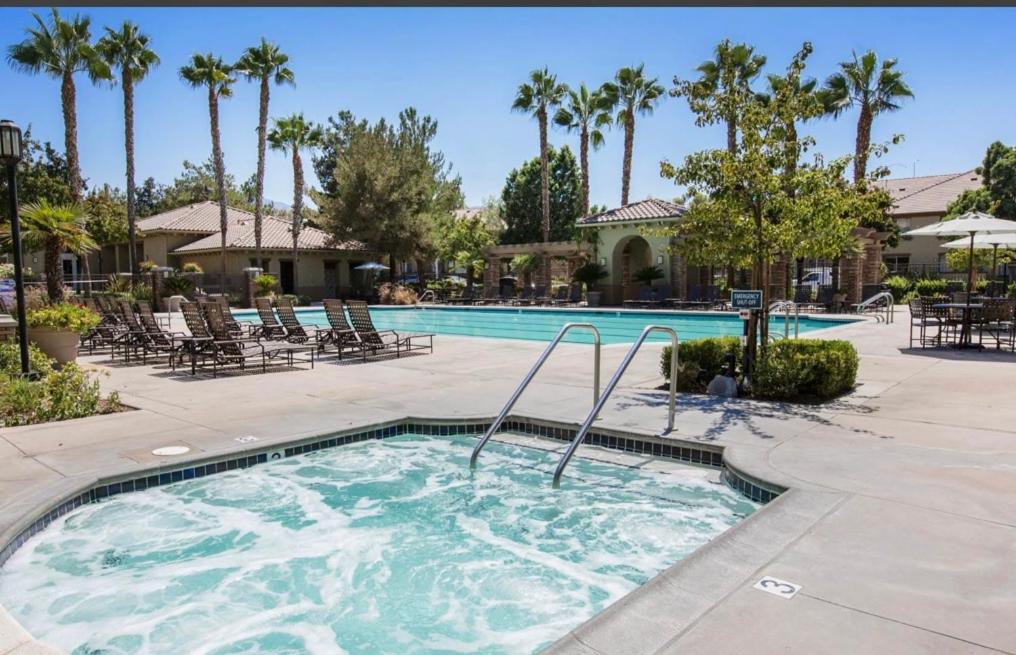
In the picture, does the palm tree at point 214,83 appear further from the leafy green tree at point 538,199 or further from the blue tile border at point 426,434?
the blue tile border at point 426,434

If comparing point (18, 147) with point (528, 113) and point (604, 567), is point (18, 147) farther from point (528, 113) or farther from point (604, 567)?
point (528, 113)

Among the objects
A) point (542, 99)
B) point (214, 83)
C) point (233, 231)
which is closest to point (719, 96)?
point (542, 99)

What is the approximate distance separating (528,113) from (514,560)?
35.0 metres

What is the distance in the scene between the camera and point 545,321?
24.9 metres

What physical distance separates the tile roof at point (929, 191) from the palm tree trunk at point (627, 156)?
1538cm

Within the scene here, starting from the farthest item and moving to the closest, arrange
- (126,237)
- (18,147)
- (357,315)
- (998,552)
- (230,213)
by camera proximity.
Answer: (230,213) < (126,237) < (357,315) < (18,147) < (998,552)

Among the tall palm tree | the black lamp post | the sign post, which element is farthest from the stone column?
the sign post

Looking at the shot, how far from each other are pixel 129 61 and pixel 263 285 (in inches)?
443

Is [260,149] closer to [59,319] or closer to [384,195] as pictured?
[384,195]

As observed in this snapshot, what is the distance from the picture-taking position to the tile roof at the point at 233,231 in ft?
118

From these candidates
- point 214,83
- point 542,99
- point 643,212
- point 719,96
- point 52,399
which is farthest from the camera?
point 542,99

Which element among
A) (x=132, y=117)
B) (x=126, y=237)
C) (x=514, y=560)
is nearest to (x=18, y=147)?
(x=514, y=560)

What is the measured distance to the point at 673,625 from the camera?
2951 millimetres

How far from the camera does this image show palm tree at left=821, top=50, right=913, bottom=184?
28.8 meters
